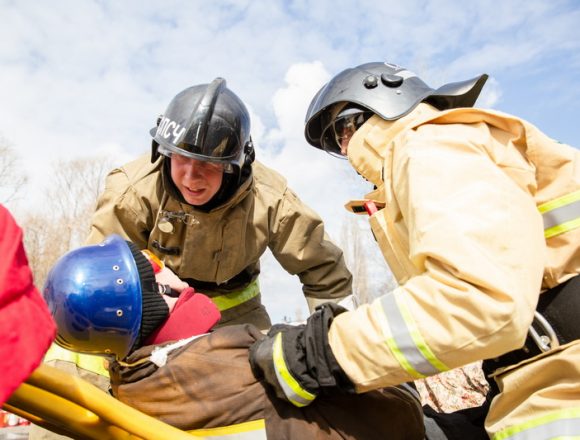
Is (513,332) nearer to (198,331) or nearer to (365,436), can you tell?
(365,436)

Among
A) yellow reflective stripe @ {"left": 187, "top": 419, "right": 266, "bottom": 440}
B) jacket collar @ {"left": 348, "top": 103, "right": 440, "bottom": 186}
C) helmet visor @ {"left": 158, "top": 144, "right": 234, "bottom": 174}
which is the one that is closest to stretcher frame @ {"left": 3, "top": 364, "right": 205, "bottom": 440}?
yellow reflective stripe @ {"left": 187, "top": 419, "right": 266, "bottom": 440}

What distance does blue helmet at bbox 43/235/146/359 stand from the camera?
181cm

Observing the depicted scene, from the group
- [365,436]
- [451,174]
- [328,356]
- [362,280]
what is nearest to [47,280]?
[328,356]

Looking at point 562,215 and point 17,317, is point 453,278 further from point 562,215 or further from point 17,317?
point 17,317

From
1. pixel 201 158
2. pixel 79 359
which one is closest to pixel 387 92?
pixel 201 158

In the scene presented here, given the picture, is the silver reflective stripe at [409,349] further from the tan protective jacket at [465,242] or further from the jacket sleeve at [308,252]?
the jacket sleeve at [308,252]

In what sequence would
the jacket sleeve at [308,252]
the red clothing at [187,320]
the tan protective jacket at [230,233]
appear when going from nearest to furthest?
the red clothing at [187,320], the tan protective jacket at [230,233], the jacket sleeve at [308,252]

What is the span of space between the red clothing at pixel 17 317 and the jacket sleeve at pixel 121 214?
2251 millimetres

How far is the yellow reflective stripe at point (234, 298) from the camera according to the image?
149 inches

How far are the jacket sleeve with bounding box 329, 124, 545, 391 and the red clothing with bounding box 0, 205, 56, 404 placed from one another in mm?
807

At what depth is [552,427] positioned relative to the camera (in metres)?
1.48

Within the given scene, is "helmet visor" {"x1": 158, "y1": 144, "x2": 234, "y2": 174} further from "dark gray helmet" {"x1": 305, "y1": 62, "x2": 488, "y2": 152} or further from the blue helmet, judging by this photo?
the blue helmet

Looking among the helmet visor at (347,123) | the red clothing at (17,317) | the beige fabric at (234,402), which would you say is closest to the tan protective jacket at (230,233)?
the helmet visor at (347,123)

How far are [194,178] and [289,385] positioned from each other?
1851 mm
